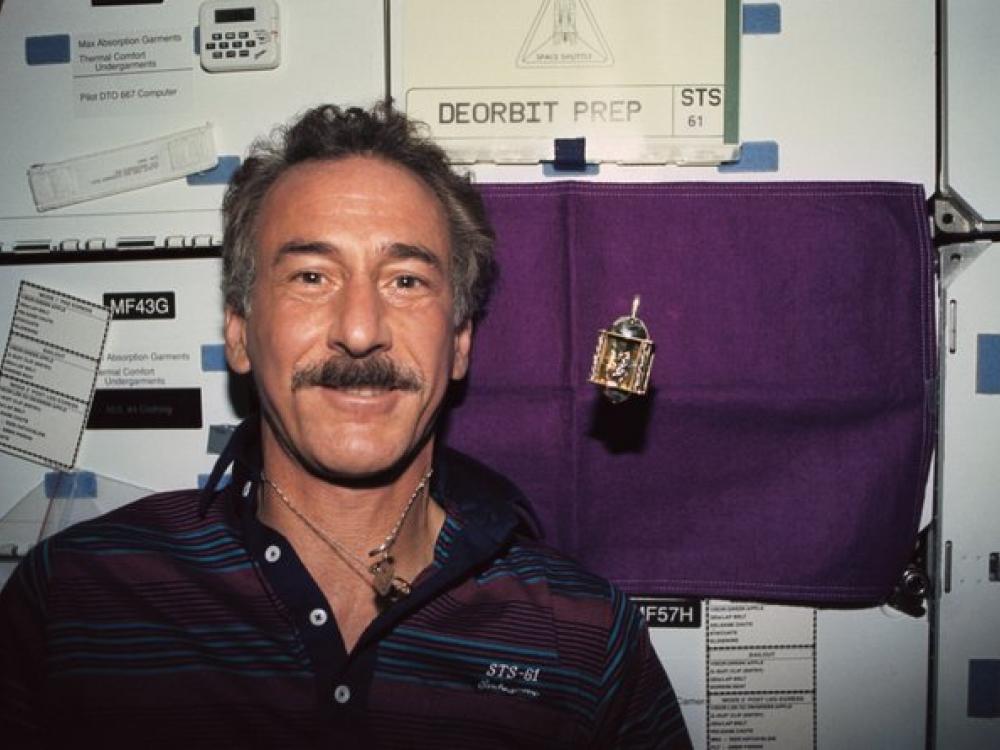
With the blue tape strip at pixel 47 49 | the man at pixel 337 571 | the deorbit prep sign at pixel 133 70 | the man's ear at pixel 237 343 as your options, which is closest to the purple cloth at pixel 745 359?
the man at pixel 337 571

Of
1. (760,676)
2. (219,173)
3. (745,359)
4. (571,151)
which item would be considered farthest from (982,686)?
(219,173)

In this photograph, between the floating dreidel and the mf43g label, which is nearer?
the floating dreidel

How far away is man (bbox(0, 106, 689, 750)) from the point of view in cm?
97

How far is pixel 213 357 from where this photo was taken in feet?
4.54

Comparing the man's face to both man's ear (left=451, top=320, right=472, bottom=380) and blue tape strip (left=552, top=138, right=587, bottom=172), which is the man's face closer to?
man's ear (left=451, top=320, right=472, bottom=380)

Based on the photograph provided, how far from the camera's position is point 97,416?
1.40 meters

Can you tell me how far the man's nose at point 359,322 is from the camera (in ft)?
3.31

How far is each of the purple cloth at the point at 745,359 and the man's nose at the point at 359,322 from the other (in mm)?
313

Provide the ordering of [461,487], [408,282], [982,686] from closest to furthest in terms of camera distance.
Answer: [408,282], [461,487], [982,686]

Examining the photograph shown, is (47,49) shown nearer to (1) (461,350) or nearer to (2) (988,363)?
(1) (461,350)

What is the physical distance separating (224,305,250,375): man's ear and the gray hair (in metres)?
0.02

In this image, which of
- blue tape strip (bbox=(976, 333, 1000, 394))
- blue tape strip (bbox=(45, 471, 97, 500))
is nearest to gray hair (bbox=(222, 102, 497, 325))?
blue tape strip (bbox=(45, 471, 97, 500))

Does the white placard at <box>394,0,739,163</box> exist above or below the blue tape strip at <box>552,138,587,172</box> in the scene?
above

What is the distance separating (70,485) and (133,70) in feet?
2.87
